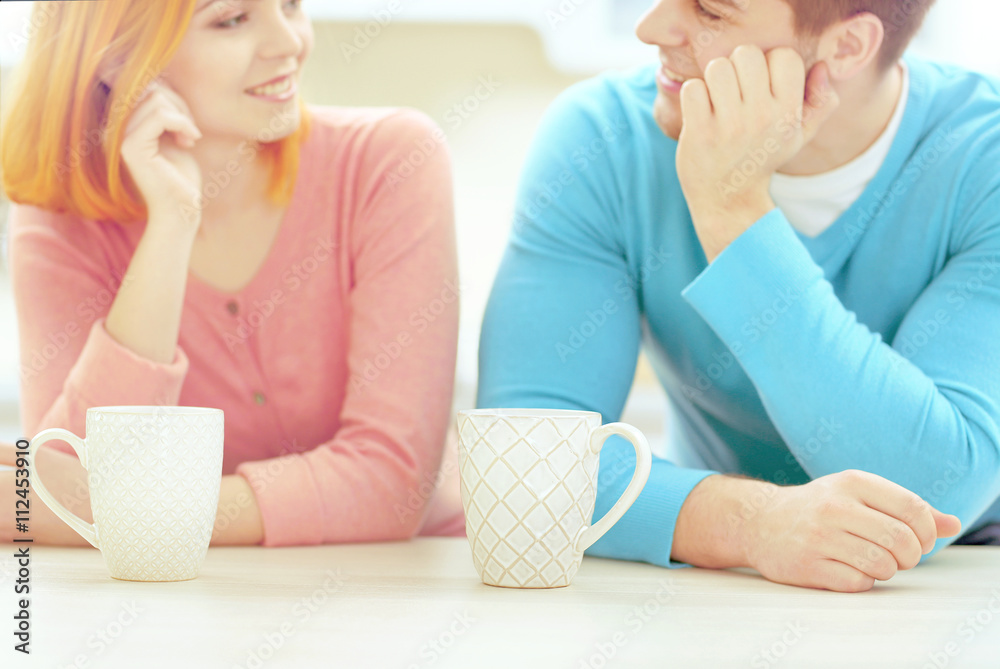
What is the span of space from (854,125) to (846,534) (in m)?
0.55

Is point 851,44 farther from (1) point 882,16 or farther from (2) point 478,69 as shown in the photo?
(2) point 478,69

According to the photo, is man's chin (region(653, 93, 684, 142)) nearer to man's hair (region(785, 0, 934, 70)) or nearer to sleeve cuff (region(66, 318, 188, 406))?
man's hair (region(785, 0, 934, 70))

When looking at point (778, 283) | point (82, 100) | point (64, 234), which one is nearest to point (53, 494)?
point (64, 234)

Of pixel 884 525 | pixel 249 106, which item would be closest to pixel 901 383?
pixel 884 525

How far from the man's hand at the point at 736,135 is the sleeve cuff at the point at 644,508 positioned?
22cm

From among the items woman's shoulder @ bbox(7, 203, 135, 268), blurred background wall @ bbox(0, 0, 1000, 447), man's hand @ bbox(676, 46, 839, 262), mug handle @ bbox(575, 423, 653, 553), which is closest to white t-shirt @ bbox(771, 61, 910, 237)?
man's hand @ bbox(676, 46, 839, 262)

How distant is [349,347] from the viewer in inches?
42.6

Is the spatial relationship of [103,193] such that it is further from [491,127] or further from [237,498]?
[491,127]

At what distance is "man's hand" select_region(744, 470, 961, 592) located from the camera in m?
0.69

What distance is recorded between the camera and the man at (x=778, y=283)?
810mm

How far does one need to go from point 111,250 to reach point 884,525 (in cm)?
88

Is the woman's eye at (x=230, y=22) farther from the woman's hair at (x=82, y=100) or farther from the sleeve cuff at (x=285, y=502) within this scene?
the sleeve cuff at (x=285, y=502)

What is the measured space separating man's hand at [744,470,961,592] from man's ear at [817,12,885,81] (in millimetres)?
489

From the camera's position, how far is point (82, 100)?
1061 millimetres
